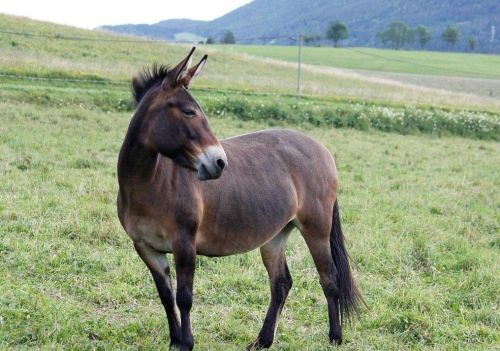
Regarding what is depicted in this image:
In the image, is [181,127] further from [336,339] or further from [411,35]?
[411,35]

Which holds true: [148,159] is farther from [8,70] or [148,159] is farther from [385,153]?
[8,70]

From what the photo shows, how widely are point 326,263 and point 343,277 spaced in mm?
290

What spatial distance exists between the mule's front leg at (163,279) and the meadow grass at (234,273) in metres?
0.24

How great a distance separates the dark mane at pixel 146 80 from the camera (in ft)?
14.0

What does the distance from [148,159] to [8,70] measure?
18.3m

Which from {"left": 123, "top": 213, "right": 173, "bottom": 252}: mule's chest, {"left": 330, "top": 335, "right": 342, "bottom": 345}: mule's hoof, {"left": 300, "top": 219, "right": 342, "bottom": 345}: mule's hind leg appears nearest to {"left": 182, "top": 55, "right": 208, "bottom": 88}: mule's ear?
{"left": 123, "top": 213, "right": 173, "bottom": 252}: mule's chest

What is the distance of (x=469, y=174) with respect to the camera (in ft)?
43.8

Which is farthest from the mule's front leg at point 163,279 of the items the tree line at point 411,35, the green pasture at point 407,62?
the tree line at point 411,35

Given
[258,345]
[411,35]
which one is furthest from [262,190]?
[411,35]

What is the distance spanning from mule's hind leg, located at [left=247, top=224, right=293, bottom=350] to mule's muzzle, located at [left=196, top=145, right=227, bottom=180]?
1574 millimetres

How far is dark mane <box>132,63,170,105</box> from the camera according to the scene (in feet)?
14.0

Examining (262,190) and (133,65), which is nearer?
(262,190)

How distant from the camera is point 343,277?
5297mm

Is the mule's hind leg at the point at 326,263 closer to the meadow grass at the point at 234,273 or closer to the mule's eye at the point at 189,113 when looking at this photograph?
the meadow grass at the point at 234,273
